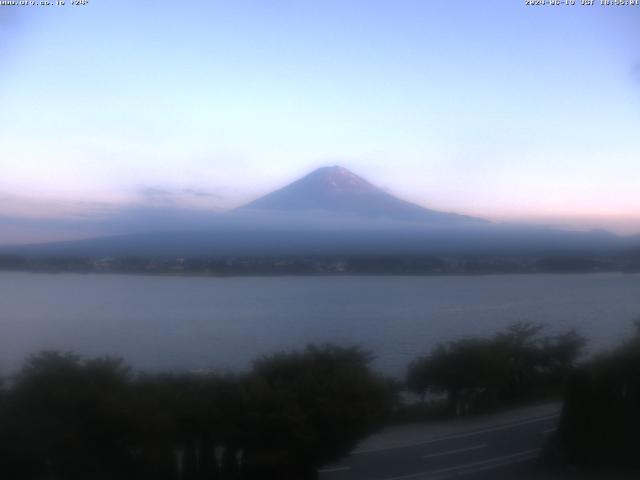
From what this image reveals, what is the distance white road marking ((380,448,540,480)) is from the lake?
9.81ft

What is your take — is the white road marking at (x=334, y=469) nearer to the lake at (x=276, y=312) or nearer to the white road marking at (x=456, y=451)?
the white road marking at (x=456, y=451)

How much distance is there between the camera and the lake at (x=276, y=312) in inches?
490

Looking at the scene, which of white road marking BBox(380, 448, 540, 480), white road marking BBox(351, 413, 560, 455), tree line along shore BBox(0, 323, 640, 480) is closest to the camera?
tree line along shore BBox(0, 323, 640, 480)

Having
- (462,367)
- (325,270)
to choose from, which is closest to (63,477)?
(462,367)

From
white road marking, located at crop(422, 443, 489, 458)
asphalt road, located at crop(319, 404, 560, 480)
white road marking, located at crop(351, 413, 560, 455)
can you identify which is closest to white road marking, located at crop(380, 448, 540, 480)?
asphalt road, located at crop(319, 404, 560, 480)

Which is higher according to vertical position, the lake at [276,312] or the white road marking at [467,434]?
the lake at [276,312]

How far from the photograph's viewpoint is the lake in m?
12.5

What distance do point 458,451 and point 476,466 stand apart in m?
0.81

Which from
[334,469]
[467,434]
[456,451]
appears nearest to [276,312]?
[467,434]

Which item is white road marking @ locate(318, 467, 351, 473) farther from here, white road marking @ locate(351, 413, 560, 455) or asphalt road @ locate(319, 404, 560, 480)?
white road marking @ locate(351, 413, 560, 455)

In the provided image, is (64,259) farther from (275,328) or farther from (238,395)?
(238,395)

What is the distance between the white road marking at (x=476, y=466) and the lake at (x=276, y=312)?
9.81 ft

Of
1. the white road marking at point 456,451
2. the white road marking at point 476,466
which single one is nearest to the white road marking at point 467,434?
the white road marking at point 456,451

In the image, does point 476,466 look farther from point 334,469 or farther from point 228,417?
point 228,417
